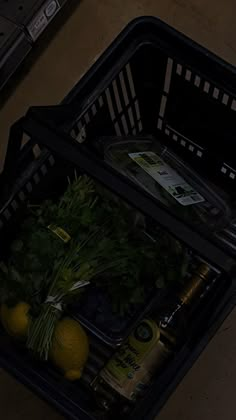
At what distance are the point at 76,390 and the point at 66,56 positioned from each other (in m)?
0.73

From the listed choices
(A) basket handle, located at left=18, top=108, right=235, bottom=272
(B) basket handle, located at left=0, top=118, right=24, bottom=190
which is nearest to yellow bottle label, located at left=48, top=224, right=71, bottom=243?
(B) basket handle, located at left=0, top=118, right=24, bottom=190

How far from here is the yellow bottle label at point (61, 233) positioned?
1.00 metres

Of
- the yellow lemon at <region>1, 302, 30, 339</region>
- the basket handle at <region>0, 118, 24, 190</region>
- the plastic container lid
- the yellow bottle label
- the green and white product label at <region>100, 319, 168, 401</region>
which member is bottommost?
the yellow lemon at <region>1, 302, 30, 339</region>

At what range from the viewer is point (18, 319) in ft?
3.13

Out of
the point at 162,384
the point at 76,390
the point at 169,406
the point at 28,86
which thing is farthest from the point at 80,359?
the point at 28,86

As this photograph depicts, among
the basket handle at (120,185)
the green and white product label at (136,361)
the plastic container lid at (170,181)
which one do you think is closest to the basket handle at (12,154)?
the basket handle at (120,185)

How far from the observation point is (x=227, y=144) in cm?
106

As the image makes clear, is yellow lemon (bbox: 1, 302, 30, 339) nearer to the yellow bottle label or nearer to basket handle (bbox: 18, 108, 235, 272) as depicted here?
the yellow bottle label

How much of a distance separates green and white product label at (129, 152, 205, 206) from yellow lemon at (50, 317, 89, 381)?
25cm

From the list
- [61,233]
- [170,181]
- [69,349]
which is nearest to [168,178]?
[170,181]

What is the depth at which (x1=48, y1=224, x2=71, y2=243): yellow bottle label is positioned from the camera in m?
1.00

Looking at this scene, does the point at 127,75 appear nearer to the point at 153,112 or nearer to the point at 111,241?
the point at 153,112

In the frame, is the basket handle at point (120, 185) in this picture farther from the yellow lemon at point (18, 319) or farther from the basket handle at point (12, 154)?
the yellow lemon at point (18, 319)

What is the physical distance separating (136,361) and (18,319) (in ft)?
0.62
